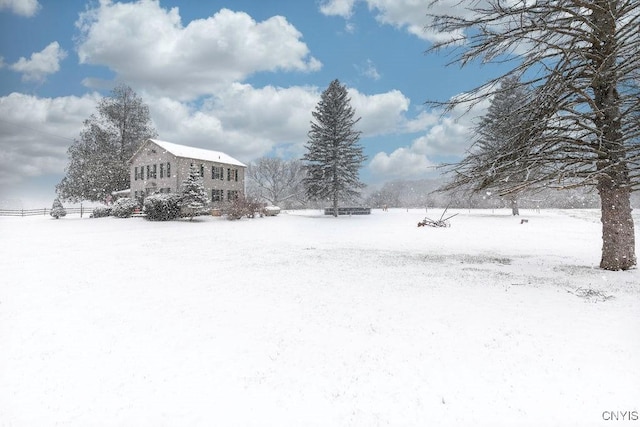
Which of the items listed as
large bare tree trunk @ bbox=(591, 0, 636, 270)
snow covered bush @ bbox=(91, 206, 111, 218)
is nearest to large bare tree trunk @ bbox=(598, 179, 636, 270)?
large bare tree trunk @ bbox=(591, 0, 636, 270)

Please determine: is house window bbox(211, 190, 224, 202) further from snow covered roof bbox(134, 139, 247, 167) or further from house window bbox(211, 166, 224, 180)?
snow covered roof bbox(134, 139, 247, 167)

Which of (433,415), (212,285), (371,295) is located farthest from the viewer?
(212,285)

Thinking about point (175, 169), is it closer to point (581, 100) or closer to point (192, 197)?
point (192, 197)

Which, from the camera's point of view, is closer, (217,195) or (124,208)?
(124,208)

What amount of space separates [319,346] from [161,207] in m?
27.1

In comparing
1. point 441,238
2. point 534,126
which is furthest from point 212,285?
point 441,238

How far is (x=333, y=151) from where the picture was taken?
36.0 metres

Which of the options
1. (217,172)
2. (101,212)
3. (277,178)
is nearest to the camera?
(101,212)

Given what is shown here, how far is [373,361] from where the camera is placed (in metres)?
4.52

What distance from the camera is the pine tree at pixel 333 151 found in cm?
3622

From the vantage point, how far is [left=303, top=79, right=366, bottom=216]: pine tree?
36219 millimetres

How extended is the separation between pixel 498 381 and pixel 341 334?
2269mm

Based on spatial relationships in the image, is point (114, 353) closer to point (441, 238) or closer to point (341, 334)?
point (341, 334)

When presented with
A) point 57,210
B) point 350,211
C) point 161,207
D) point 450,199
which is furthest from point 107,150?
point 450,199
